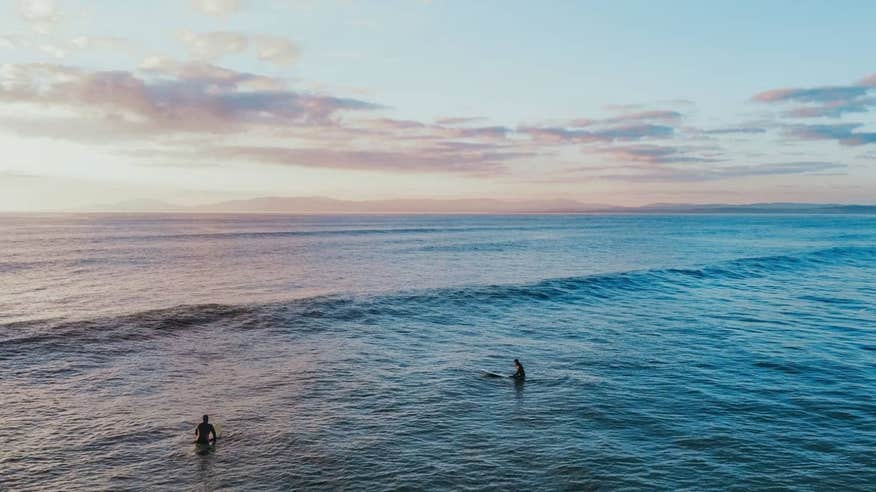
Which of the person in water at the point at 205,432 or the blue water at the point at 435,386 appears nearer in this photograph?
the blue water at the point at 435,386

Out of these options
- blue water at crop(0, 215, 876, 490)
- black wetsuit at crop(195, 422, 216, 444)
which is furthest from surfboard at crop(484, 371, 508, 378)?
black wetsuit at crop(195, 422, 216, 444)

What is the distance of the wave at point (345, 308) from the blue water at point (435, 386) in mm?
414

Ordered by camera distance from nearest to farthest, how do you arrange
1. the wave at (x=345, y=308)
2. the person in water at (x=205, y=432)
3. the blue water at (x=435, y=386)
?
1. the blue water at (x=435, y=386)
2. the person in water at (x=205, y=432)
3. the wave at (x=345, y=308)

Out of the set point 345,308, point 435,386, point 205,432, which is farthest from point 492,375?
point 345,308

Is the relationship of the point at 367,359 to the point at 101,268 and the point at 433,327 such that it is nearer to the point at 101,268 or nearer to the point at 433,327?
the point at 433,327

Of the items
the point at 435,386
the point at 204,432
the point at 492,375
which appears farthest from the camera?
the point at 492,375

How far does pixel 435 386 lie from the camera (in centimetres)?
3597

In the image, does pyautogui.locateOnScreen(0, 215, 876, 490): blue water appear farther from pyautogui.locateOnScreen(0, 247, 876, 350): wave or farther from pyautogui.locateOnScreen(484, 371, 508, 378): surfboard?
pyautogui.locateOnScreen(484, 371, 508, 378): surfboard

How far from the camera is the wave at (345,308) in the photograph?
164ft

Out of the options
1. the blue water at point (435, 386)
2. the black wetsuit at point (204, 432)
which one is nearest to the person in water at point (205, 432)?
the black wetsuit at point (204, 432)

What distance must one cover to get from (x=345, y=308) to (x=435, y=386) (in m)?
29.1

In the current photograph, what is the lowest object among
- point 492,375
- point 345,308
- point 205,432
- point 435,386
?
point 435,386

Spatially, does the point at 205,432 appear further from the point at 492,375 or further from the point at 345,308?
the point at 345,308

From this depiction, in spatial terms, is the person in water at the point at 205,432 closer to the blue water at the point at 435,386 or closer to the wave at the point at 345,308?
the blue water at the point at 435,386
